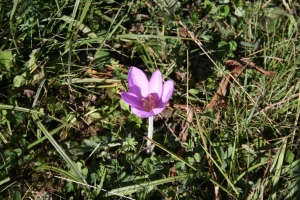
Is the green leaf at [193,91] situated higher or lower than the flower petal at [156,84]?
lower

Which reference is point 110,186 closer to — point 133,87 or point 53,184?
point 53,184

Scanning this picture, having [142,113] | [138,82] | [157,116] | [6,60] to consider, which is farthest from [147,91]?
[6,60]

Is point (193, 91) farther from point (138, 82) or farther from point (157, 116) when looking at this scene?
point (138, 82)

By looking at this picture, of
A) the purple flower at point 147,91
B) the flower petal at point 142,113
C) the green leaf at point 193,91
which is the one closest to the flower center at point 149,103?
the purple flower at point 147,91

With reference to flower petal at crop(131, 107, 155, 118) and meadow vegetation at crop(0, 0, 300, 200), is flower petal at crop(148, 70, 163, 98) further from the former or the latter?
meadow vegetation at crop(0, 0, 300, 200)

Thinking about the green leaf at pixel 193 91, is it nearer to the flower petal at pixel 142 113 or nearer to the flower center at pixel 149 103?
the flower center at pixel 149 103

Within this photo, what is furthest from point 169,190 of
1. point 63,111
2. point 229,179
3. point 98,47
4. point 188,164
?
point 98,47
